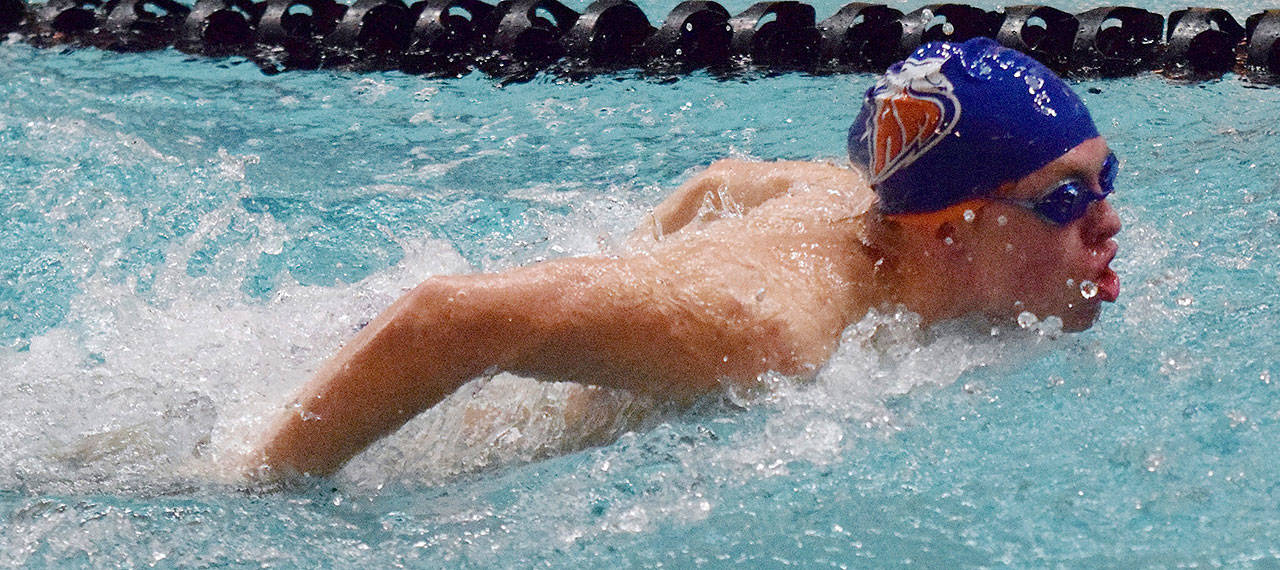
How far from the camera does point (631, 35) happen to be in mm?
5137

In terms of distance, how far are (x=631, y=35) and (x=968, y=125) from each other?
3.17 metres

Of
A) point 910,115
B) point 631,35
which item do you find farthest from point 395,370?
point 631,35

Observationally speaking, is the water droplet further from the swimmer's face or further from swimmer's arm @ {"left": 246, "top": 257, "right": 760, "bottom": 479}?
swimmer's arm @ {"left": 246, "top": 257, "right": 760, "bottom": 479}

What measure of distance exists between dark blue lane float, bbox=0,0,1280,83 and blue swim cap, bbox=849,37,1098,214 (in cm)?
259

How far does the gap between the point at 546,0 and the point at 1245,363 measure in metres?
3.47

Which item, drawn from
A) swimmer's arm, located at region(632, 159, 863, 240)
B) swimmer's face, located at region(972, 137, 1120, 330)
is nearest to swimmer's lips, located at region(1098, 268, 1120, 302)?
swimmer's face, located at region(972, 137, 1120, 330)

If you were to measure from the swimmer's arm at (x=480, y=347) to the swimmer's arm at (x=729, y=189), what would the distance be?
757 millimetres

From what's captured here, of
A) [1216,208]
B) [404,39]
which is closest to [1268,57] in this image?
[1216,208]

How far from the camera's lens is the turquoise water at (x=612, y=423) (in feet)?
6.71

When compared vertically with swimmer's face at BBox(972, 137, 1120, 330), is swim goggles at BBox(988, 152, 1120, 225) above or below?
above

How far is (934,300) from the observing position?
2238mm

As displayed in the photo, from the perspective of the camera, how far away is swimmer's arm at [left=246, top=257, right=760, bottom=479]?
1.84 m

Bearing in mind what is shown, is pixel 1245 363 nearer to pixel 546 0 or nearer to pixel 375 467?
pixel 375 467

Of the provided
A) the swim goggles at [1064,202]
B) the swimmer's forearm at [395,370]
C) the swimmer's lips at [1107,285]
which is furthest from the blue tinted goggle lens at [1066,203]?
the swimmer's forearm at [395,370]
